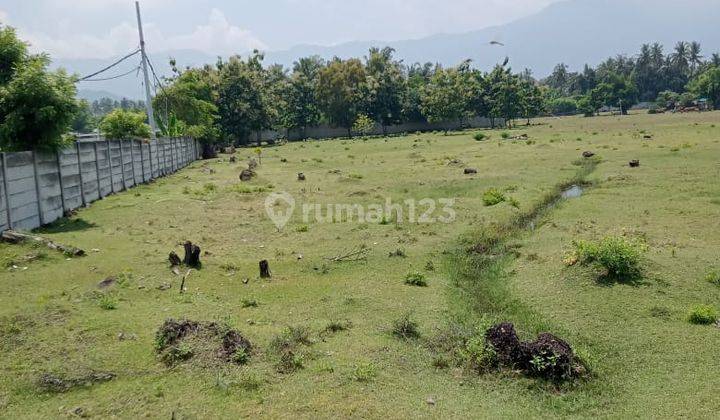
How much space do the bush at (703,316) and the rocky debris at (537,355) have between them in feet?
8.93

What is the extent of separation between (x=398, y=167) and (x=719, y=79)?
3440 inches

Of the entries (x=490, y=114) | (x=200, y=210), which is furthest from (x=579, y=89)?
(x=200, y=210)

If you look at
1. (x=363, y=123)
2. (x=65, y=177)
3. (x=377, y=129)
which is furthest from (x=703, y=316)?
(x=377, y=129)

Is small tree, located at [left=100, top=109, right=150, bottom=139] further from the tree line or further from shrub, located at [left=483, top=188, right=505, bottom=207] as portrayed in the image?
shrub, located at [left=483, top=188, right=505, bottom=207]

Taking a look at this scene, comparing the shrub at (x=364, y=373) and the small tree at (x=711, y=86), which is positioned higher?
the small tree at (x=711, y=86)

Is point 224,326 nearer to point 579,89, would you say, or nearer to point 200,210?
point 200,210

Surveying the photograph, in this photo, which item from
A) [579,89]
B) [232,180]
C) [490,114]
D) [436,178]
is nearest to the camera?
[436,178]

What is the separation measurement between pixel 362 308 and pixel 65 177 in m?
12.8

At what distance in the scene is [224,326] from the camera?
7.97m

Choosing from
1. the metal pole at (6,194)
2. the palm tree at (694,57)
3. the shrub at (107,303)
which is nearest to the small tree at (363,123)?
the metal pole at (6,194)

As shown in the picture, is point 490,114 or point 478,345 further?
point 490,114

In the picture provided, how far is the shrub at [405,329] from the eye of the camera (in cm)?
867

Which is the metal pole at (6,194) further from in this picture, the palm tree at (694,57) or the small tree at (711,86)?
the palm tree at (694,57)

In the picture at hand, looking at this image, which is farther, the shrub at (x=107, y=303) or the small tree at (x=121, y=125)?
the small tree at (x=121, y=125)
